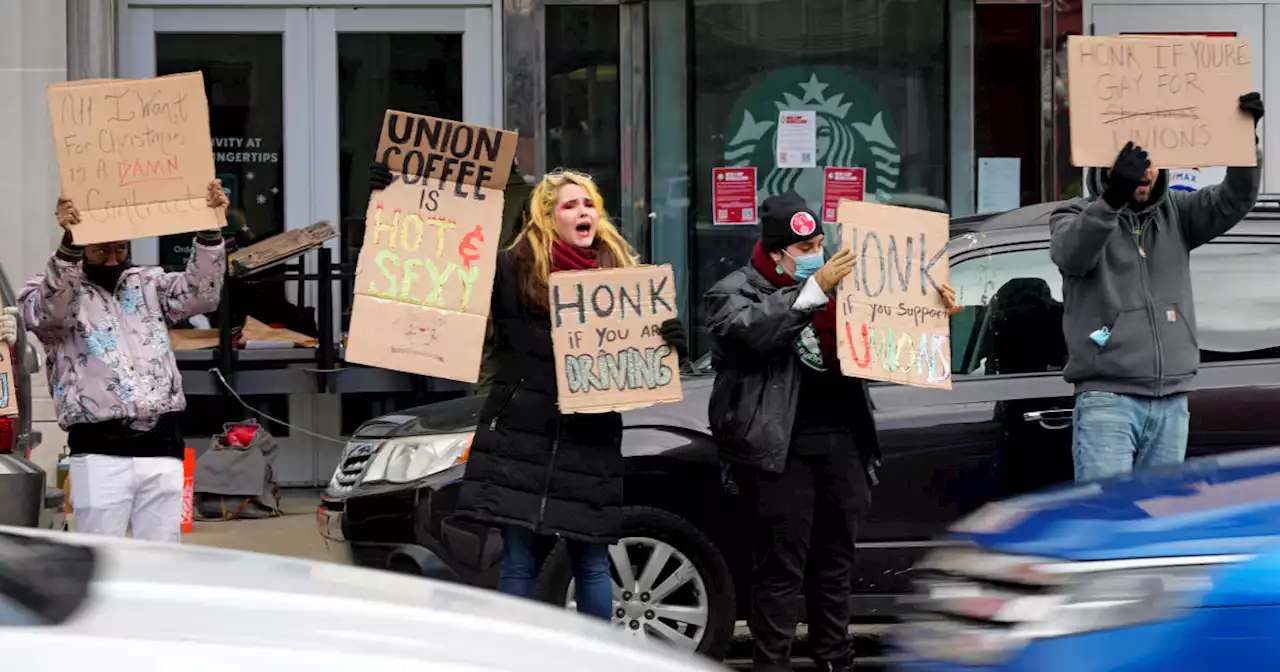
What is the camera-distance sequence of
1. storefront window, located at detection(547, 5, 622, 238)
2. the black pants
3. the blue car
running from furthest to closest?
storefront window, located at detection(547, 5, 622, 238) < the black pants < the blue car

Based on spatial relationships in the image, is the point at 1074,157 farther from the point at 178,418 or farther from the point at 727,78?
the point at 727,78

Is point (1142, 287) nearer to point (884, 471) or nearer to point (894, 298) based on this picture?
point (894, 298)

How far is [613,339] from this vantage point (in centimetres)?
556

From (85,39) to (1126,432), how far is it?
821 cm

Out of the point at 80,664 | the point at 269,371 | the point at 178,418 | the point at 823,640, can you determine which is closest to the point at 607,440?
the point at 823,640

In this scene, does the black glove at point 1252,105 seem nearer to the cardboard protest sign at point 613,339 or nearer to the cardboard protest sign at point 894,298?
the cardboard protest sign at point 894,298

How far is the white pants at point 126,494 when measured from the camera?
5.86m

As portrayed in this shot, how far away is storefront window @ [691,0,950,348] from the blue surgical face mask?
604 cm

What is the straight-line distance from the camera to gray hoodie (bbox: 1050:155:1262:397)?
6.04 metres

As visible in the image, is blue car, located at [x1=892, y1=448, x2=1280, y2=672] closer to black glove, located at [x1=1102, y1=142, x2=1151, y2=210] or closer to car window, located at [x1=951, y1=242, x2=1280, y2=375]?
black glove, located at [x1=1102, y1=142, x2=1151, y2=210]

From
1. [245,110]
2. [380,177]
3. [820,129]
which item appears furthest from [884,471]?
[245,110]

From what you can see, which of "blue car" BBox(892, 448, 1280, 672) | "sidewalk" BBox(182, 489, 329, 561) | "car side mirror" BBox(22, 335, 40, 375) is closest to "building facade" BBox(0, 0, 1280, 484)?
"sidewalk" BBox(182, 489, 329, 561)

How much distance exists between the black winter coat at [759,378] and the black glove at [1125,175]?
1.09 meters

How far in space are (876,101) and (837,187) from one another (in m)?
0.70
